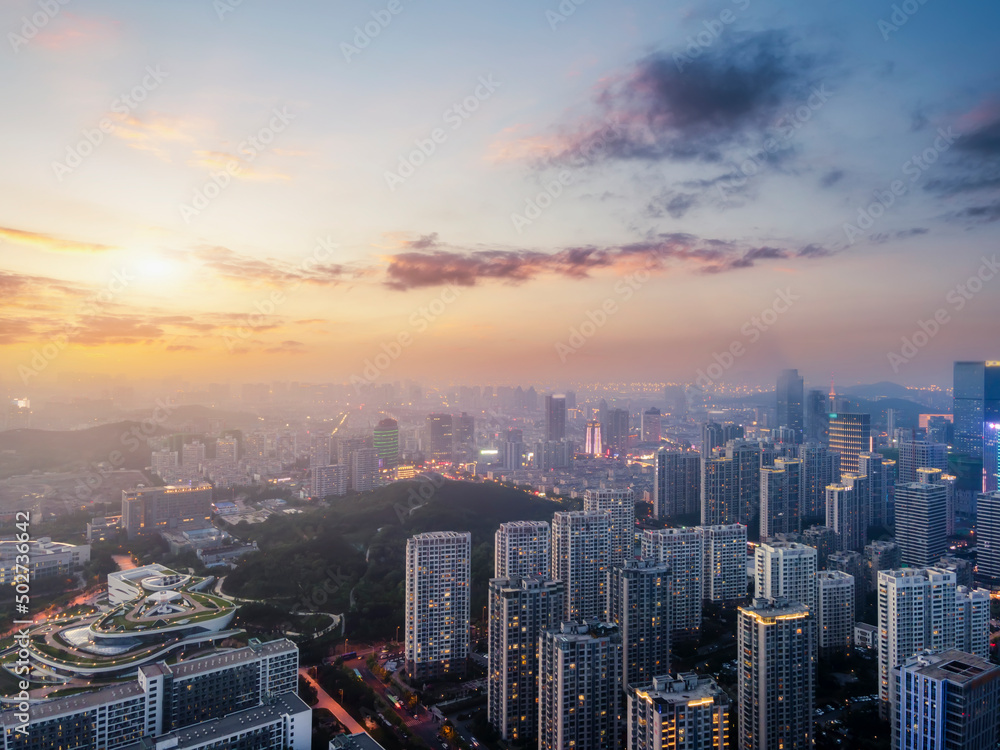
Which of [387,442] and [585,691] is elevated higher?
[387,442]

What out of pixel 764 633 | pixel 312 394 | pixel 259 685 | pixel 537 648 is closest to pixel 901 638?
pixel 764 633

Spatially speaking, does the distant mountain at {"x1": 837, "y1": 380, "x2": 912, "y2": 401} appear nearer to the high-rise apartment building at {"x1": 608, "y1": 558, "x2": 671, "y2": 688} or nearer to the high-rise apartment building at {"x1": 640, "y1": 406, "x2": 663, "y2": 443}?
the high-rise apartment building at {"x1": 640, "y1": 406, "x2": 663, "y2": 443}

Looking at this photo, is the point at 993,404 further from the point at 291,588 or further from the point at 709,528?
the point at 291,588

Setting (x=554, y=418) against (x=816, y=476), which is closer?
(x=816, y=476)

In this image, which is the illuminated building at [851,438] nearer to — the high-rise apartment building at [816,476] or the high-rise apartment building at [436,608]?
the high-rise apartment building at [816,476]

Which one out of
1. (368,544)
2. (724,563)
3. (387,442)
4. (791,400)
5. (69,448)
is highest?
(791,400)

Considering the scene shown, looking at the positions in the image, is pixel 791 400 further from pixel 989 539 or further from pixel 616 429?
pixel 989 539

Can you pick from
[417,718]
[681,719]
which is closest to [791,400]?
[417,718]

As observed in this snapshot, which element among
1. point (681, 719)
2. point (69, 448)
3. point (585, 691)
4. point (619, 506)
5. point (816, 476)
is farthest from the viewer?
point (816, 476)
